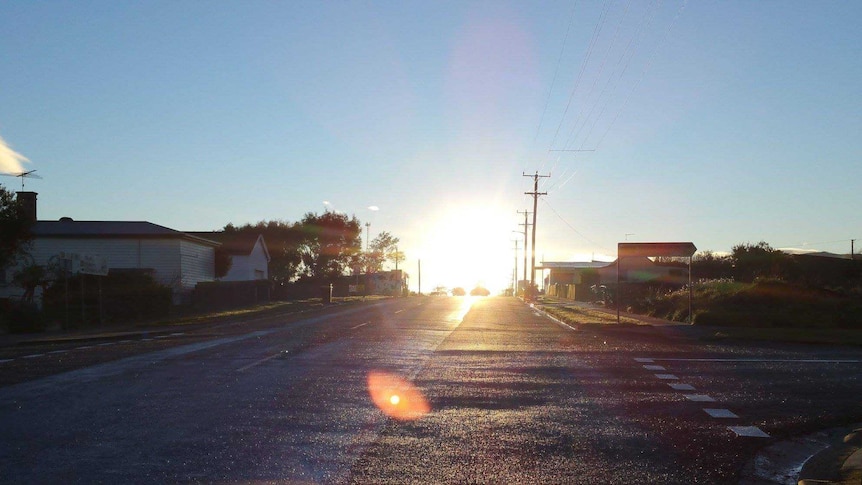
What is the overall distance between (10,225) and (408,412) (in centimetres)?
2807

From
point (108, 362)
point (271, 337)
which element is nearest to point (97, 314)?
point (271, 337)

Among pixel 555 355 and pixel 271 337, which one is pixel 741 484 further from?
pixel 271 337

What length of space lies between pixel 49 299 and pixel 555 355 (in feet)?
70.8

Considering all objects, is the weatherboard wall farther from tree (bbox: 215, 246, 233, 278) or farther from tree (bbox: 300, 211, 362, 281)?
tree (bbox: 300, 211, 362, 281)

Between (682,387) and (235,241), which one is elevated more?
(235,241)

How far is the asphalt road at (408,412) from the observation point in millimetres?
7555

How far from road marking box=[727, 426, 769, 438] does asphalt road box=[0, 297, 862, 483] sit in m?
0.04

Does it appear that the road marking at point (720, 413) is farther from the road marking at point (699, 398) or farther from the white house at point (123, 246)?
the white house at point (123, 246)

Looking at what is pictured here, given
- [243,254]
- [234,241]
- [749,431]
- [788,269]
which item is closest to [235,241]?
[234,241]

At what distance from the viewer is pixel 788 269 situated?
2026 inches

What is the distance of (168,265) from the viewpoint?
50.5 metres

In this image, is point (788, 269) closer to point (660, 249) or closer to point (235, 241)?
point (660, 249)

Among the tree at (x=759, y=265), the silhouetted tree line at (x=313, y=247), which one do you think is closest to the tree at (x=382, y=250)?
the silhouetted tree line at (x=313, y=247)

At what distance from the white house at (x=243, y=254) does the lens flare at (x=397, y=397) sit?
5194 centimetres
